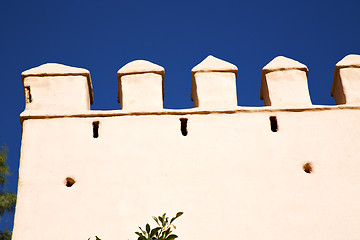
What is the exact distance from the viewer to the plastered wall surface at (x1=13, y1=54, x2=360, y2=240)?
701cm

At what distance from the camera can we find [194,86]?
827 centimetres

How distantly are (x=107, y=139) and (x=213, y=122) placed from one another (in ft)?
3.94

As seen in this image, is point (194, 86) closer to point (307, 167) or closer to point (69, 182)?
point (307, 167)

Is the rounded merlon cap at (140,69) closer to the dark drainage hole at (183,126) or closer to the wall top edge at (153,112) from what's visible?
the wall top edge at (153,112)

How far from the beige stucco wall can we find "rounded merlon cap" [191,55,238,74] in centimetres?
64

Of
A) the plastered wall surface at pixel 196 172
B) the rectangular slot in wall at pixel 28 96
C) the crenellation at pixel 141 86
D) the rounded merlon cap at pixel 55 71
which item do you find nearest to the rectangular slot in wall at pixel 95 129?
the plastered wall surface at pixel 196 172

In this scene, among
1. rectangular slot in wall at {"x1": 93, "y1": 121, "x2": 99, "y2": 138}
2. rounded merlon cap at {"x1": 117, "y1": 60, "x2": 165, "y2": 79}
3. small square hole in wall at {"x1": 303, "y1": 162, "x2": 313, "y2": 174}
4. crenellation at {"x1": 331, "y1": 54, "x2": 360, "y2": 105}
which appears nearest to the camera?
small square hole in wall at {"x1": 303, "y1": 162, "x2": 313, "y2": 174}

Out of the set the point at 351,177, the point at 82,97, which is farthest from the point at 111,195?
the point at 351,177

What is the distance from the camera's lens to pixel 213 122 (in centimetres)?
781

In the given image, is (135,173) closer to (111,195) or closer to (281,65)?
(111,195)

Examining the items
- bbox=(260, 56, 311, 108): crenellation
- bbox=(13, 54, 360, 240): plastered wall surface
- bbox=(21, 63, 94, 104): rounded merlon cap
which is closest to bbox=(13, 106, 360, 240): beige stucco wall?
bbox=(13, 54, 360, 240): plastered wall surface

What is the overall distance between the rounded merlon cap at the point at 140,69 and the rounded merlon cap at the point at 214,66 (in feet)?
1.35

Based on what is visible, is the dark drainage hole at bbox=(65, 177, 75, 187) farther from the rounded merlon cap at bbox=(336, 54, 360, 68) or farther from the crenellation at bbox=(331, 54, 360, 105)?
the rounded merlon cap at bbox=(336, 54, 360, 68)

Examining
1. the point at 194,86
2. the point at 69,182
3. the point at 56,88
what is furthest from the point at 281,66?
the point at 69,182
